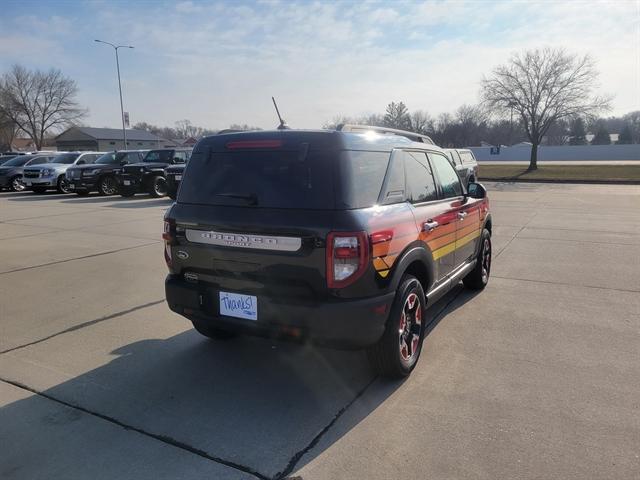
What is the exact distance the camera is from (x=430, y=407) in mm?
3314

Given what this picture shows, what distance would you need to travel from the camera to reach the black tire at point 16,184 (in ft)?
75.5

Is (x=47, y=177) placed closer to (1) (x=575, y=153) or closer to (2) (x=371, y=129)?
(2) (x=371, y=129)

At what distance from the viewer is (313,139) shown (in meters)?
3.38

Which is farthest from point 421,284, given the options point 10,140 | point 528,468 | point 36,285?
point 10,140

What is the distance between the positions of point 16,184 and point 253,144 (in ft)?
79.4

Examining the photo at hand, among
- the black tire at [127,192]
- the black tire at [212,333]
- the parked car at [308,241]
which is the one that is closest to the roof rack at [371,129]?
the parked car at [308,241]

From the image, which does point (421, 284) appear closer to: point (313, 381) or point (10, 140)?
point (313, 381)

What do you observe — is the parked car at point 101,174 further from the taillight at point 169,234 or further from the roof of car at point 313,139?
the roof of car at point 313,139

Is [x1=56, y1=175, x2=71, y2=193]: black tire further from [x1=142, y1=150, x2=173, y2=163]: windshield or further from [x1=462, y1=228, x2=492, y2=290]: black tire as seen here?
[x1=462, y1=228, x2=492, y2=290]: black tire

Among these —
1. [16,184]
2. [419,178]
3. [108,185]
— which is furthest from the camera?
[16,184]

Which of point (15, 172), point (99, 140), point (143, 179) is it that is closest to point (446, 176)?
point (143, 179)

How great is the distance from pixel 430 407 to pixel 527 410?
2.08 feet

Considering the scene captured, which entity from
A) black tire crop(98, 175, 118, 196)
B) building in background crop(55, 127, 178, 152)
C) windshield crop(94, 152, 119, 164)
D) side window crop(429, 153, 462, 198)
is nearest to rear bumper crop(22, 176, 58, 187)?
windshield crop(94, 152, 119, 164)

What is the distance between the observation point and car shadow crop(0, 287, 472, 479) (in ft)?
9.37
